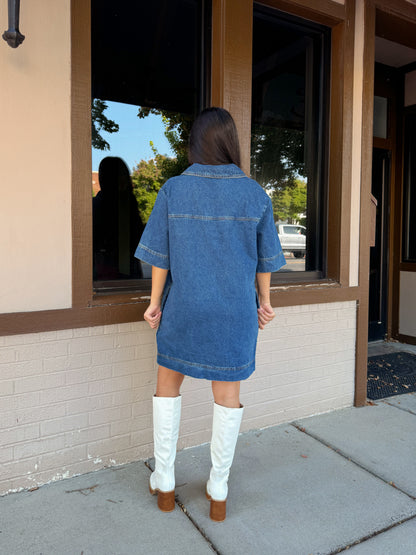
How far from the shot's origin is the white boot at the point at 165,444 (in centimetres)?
191

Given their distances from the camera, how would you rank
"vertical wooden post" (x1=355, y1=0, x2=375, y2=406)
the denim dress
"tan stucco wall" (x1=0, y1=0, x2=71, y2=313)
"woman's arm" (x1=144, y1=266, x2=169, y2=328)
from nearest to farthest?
the denim dress < "woman's arm" (x1=144, y1=266, x2=169, y2=328) < "tan stucco wall" (x1=0, y1=0, x2=71, y2=313) < "vertical wooden post" (x1=355, y1=0, x2=375, y2=406)

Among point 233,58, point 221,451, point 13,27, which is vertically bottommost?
point 221,451

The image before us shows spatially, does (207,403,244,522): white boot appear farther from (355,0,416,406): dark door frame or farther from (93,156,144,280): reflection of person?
(355,0,416,406): dark door frame

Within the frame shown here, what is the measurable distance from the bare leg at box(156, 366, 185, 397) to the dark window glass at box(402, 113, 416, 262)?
3.98 meters

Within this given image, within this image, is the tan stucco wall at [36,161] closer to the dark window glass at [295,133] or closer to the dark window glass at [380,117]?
the dark window glass at [295,133]

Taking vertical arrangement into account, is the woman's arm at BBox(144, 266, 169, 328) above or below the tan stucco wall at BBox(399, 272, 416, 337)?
above

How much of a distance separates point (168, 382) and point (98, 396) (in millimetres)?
545

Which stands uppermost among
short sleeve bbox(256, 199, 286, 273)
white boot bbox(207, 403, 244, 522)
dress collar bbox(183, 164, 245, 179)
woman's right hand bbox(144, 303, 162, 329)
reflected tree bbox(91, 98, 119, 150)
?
reflected tree bbox(91, 98, 119, 150)

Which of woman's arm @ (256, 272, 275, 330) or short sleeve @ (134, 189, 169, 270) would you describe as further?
woman's arm @ (256, 272, 275, 330)

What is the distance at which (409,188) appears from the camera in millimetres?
4965

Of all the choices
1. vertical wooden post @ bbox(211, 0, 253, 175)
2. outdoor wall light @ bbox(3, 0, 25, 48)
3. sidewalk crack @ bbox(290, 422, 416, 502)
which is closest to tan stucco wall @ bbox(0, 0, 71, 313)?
outdoor wall light @ bbox(3, 0, 25, 48)

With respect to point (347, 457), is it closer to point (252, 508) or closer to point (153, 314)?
point (252, 508)

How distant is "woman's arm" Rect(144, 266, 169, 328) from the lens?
1.85 m

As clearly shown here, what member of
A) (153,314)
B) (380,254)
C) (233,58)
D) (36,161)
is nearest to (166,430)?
(153,314)
